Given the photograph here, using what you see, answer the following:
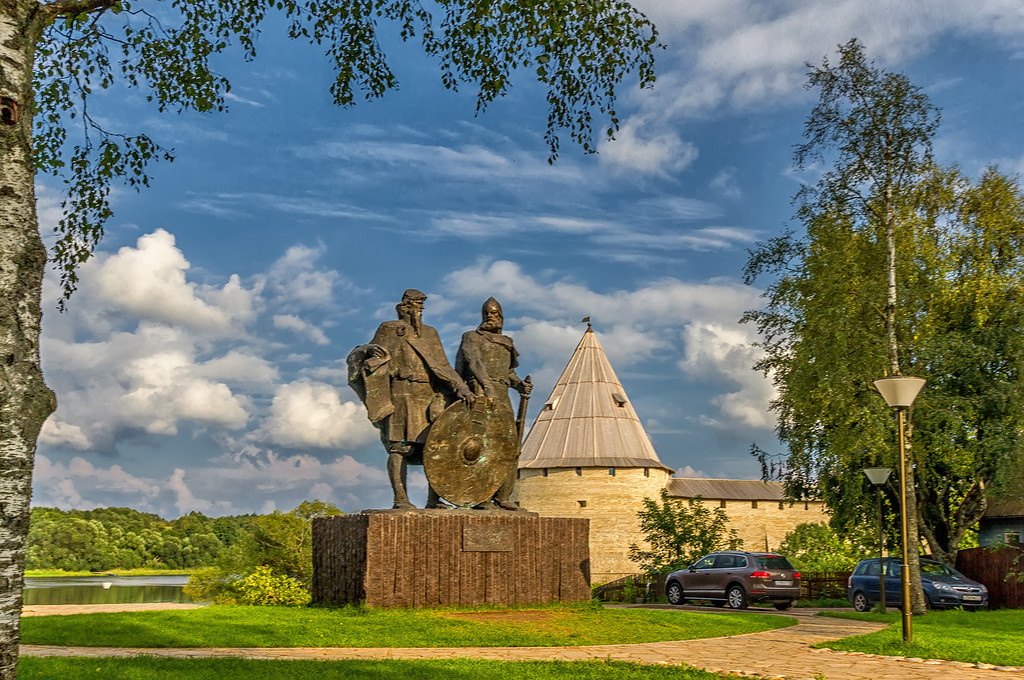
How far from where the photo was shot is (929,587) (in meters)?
19.9

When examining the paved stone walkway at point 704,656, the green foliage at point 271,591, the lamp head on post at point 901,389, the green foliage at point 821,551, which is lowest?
the green foliage at point 821,551

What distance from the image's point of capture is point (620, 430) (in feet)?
141

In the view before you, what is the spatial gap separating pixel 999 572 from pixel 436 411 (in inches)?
655

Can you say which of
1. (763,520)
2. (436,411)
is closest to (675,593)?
(436,411)

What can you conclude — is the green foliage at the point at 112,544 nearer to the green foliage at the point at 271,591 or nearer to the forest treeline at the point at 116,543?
the forest treeline at the point at 116,543

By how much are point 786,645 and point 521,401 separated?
5.02 metres

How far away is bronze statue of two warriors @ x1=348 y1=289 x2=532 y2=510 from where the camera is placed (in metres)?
12.8

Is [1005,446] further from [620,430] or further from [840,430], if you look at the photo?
[620,430]

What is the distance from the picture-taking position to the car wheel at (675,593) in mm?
22047

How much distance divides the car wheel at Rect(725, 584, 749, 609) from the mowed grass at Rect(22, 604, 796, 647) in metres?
8.14

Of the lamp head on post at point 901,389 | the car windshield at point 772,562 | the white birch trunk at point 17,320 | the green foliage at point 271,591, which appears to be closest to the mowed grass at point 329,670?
the white birch trunk at point 17,320

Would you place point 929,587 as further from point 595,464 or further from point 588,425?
point 588,425

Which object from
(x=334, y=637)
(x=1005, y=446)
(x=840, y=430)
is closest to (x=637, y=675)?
(x=334, y=637)

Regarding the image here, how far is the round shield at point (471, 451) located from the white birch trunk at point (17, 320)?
27.6 feet
